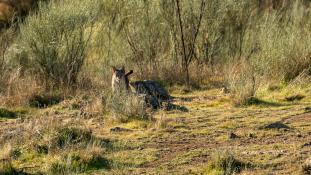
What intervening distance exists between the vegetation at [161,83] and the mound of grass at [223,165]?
0.5 inches

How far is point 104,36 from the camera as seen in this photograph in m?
18.8

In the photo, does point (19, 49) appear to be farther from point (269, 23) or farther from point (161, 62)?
point (269, 23)

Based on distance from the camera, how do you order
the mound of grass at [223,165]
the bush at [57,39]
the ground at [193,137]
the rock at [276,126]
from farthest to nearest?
the bush at [57,39] → the rock at [276,126] → the ground at [193,137] → the mound of grass at [223,165]

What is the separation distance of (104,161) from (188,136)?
188cm

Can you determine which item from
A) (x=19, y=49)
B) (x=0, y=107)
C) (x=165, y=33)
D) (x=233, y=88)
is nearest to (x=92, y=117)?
(x=0, y=107)

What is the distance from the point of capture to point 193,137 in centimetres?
1003

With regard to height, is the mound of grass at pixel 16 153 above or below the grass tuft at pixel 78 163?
above

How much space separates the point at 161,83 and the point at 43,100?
3.29 metres

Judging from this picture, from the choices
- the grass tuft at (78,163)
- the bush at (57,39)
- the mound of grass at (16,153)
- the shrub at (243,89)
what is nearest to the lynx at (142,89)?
the shrub at (243,89)

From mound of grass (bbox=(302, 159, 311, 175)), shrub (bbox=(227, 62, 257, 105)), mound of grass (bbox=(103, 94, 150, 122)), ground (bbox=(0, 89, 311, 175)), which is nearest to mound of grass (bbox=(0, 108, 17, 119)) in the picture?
ground (bbox=(0, 89, 311, 175))

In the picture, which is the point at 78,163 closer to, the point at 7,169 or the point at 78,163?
the point at 78,163

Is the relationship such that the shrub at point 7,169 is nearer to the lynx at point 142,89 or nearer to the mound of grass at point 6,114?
the lynx at point 142,89

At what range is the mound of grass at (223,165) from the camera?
7973 millimetres

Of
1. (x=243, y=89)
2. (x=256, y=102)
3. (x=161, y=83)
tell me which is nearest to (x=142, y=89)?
(x=243, y=89)
